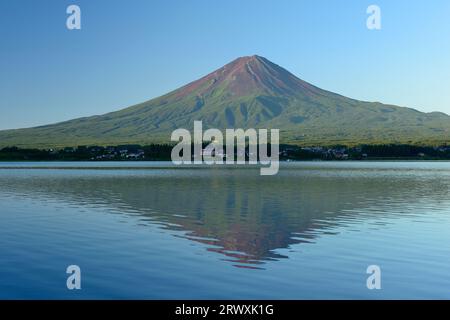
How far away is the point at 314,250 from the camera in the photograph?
28.5 meters

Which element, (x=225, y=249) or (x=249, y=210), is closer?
(x=225, y=249)

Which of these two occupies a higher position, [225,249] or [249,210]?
[225,249]

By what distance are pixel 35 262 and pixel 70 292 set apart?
6010mm

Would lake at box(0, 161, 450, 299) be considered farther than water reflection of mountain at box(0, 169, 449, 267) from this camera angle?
No

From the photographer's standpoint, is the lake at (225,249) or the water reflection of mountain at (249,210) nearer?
the lake at (225,249)

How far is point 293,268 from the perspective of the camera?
2416 centimetres

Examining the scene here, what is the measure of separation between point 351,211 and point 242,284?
89.8 ft
